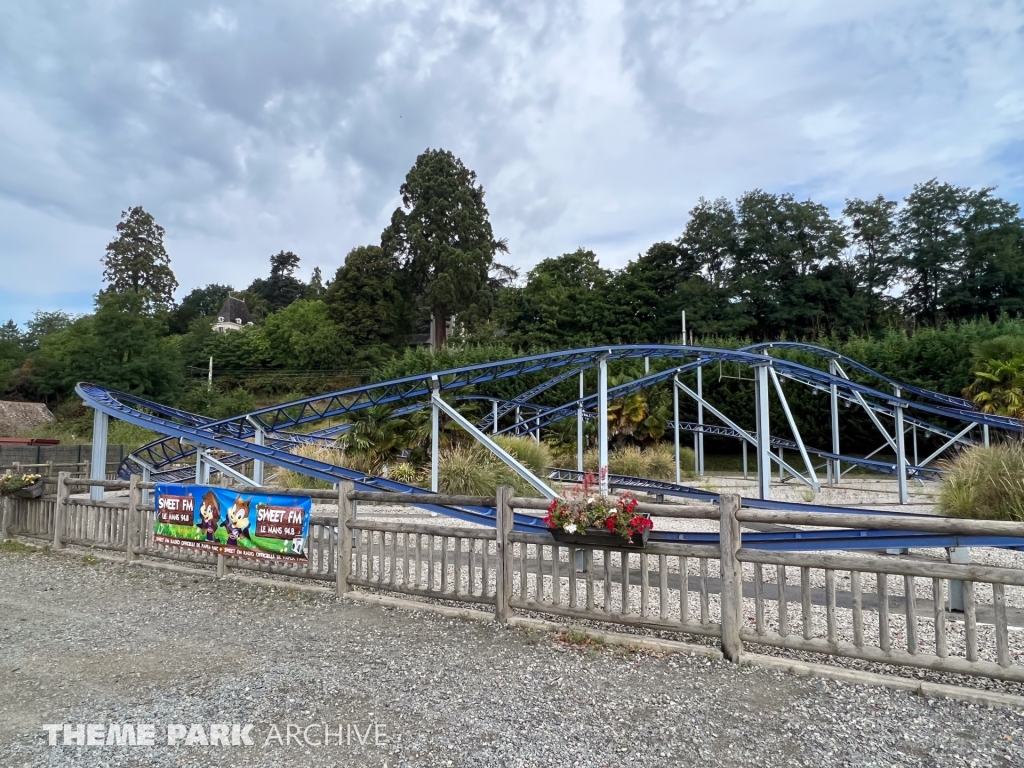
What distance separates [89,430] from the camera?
35.4 metres

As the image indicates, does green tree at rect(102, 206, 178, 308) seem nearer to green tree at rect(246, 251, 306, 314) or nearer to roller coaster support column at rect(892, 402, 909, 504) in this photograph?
green tree at rect(246, 251, 306, 314)

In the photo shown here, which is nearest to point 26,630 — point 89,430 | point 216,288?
point 89,430

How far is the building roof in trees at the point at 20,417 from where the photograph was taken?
116 ft

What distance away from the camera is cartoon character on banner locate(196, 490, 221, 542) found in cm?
696

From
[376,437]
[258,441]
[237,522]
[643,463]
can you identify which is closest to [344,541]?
[237,522]

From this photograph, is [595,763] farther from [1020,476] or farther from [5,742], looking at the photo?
[1020,476]

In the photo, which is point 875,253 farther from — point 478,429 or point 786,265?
point 478,429

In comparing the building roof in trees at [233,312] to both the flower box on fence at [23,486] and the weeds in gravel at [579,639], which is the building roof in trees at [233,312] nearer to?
the flower box on fence at [23,486]

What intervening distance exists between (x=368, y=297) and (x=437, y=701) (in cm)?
4011

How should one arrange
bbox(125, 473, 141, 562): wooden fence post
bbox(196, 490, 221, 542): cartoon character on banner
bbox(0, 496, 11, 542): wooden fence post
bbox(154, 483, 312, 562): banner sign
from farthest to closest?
bbox(0, 496, 11, 542): wooden fence post < bbox(125, 473, 141, 562): wooden fence post < bbox(196, 490, 221, 542): cartoon character on banner < bbox(154, 483, 312, 562): banner sign

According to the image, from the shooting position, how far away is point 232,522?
6816mm

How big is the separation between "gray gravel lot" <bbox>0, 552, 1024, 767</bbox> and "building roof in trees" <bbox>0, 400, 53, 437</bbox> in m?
37.6

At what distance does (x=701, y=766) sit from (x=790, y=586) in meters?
4.15

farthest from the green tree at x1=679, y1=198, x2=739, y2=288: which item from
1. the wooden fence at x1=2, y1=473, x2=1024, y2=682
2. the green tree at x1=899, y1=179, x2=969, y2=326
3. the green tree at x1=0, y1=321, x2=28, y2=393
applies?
the green tree at x1=0, y1=321, x2=28, y2=393
